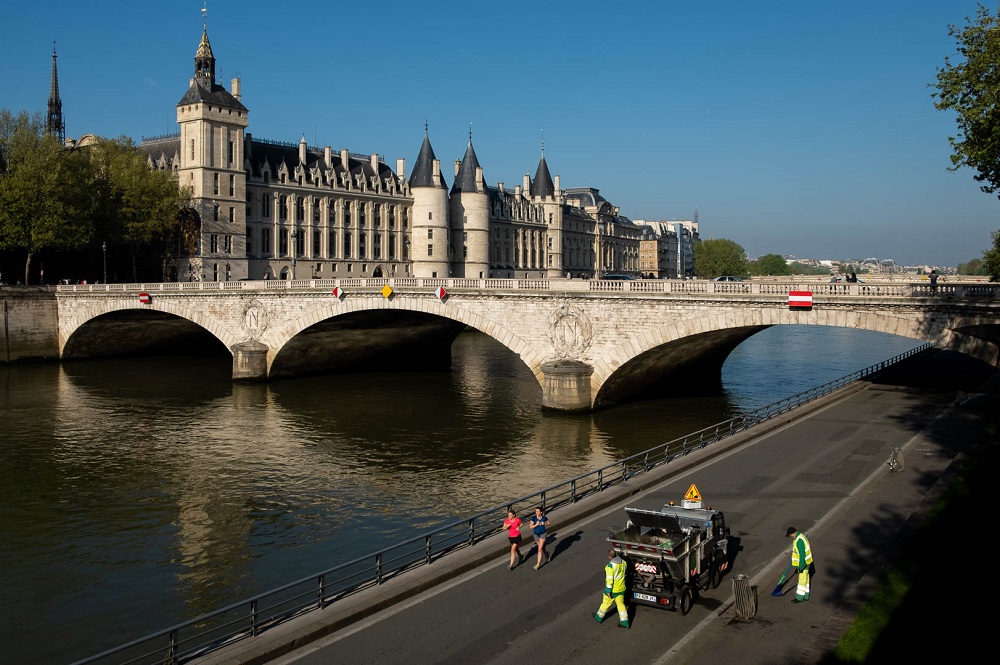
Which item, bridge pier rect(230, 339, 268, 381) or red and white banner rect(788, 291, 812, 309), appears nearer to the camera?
red and white banner rect(788, 291, 812, 309)

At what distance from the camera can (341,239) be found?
373ft

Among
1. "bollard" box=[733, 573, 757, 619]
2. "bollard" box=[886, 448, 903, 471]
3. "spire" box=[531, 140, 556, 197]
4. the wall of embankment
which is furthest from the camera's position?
"spire" box=[531, 140, 556, 197]

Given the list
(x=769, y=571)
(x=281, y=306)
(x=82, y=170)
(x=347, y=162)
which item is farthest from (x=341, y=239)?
(x=769, y=571)

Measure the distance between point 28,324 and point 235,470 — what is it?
4757 centimetres

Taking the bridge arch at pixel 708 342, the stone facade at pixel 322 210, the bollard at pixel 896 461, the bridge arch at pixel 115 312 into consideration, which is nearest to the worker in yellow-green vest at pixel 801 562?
the bollard at pixel 896 461

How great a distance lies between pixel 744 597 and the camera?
1583 centimetres

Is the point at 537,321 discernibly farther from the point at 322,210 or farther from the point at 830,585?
the point at 322,210

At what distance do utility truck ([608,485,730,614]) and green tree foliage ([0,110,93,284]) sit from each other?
72.1m

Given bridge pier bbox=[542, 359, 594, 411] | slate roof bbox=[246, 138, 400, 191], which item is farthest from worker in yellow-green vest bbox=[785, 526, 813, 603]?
slate roof bbox=[246, 138, 400, 191]

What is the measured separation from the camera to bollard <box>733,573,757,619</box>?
15812 mm

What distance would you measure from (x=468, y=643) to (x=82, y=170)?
250ft

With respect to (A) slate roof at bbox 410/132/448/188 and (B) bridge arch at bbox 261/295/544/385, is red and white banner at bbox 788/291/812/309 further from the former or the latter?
(A) slate roof at bbox 410/132/448/188

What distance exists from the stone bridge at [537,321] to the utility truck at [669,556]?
20.8m

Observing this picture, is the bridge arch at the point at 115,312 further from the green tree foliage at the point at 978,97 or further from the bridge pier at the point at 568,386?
the green tree foliage at the point at 978,97
